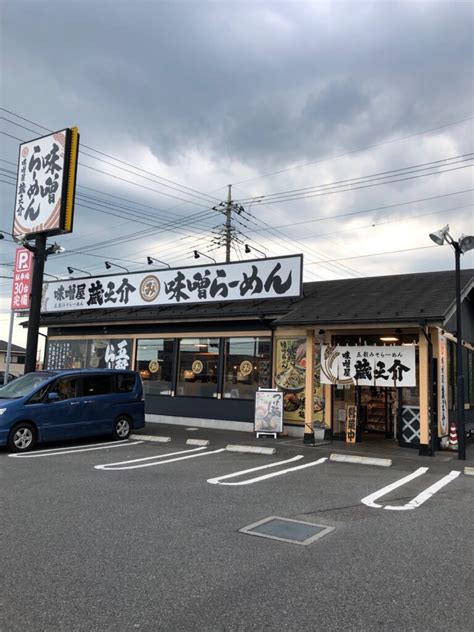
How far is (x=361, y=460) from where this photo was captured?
32.1ft

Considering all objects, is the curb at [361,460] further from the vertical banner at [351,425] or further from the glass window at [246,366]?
the glass window at [246,366]

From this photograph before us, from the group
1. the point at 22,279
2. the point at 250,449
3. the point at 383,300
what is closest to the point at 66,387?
the point at 250,449

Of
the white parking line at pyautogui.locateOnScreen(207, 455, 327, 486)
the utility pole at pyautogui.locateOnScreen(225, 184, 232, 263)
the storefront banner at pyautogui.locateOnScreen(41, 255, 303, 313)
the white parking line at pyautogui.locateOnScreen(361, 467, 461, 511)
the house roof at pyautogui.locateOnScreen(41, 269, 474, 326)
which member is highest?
the utility pole at pyautogui.locateOnScreen(225, 184, 232, 263)

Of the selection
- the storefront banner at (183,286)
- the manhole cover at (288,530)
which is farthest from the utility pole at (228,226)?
the manhole cover at (288,530)

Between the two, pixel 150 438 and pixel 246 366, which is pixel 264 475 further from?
pixel 246 366

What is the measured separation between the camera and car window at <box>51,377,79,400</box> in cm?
1076

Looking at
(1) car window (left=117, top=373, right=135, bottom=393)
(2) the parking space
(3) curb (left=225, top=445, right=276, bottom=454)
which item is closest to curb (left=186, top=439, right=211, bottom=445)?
(2) the parking space

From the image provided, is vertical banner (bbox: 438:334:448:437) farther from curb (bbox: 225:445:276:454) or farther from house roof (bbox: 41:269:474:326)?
curb (bbox: 225:445:276:454)

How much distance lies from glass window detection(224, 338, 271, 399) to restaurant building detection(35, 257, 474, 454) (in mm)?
30

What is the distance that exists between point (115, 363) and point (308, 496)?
12.1 meters

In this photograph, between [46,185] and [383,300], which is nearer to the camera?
[383,300]

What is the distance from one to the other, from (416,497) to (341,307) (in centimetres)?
590

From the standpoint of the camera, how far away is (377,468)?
30.2 feet

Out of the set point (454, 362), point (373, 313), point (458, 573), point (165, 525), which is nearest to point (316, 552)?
point (458, 573)
